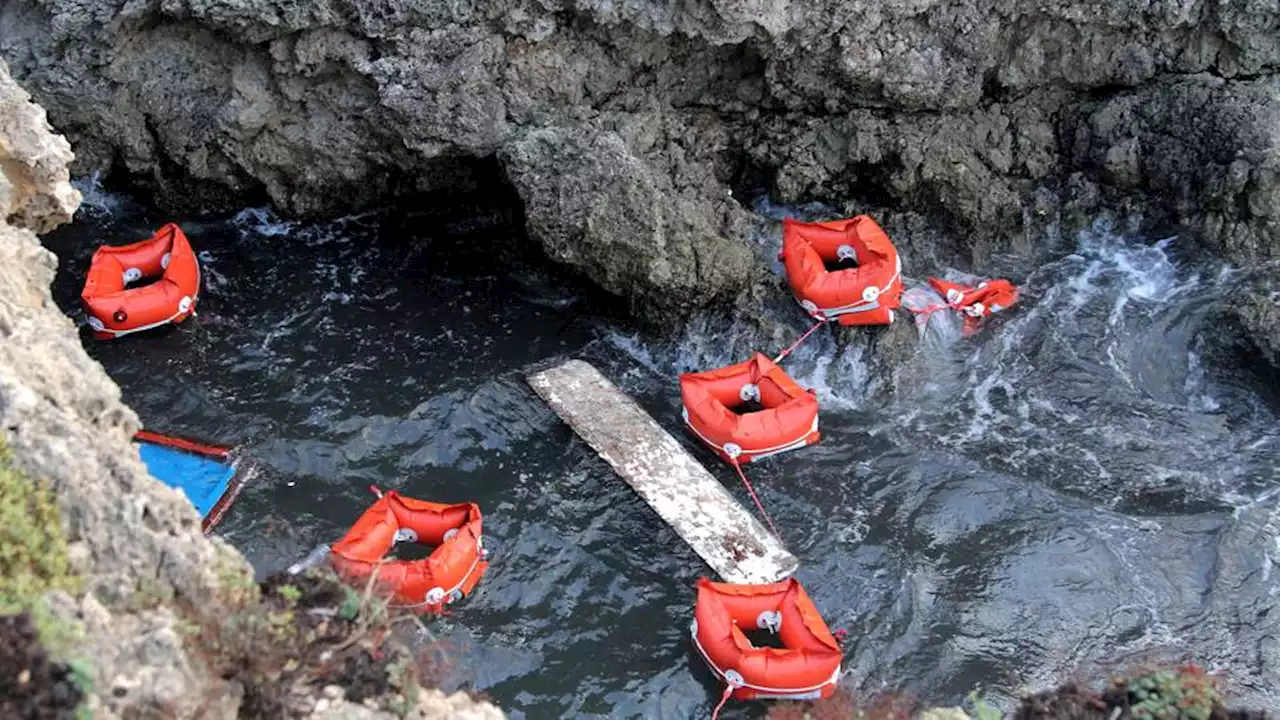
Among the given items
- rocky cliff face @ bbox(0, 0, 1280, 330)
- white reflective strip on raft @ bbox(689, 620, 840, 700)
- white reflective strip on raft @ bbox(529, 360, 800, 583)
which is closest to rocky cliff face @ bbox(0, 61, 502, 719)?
white reflective strip on raft @ bbox(689, 620, 840, 700)

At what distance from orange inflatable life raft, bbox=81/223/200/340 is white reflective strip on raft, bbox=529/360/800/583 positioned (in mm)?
3756

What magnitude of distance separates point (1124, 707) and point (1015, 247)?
7958 mm

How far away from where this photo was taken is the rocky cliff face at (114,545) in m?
4.23

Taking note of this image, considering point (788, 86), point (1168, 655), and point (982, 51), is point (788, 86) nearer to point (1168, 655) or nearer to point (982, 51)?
point (982, 51)

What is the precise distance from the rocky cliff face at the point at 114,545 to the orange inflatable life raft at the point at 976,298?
786 cm

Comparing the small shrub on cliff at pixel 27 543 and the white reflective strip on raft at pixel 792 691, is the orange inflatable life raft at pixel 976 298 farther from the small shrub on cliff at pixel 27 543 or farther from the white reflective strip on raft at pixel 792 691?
the small shrub on cliff at pixel 27 543

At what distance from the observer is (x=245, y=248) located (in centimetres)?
1252

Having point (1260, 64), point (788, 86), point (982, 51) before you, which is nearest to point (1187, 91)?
point (1260, 64)

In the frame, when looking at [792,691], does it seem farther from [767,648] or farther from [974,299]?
[974,299]

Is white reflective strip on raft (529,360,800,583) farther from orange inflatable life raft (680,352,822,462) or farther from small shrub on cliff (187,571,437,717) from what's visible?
small shrub on cliff (187,571,437,717)

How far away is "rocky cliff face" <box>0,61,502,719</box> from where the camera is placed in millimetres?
4227

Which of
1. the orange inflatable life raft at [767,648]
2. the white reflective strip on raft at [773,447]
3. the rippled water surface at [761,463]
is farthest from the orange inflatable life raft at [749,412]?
the orange inflatable life raft at [767,648]

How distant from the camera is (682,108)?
492 inches

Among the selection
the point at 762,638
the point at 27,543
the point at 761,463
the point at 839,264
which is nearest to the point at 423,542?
the point at 762,638
